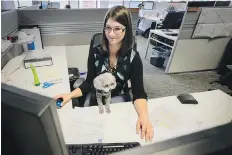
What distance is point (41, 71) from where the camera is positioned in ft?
4.39

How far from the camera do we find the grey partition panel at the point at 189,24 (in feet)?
7.77

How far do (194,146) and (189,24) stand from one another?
8.61 ft

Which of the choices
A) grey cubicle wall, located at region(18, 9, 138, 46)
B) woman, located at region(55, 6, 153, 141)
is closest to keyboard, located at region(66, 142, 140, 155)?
woman, located at region(55, 6, 153, 141)

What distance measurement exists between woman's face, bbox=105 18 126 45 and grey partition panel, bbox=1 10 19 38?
90cm

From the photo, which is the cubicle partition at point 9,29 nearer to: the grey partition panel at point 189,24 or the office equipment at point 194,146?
the office equipment at point 194,146

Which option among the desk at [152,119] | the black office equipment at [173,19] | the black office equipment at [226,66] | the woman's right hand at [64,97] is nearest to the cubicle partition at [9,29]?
the woman's right hand at [64,97]

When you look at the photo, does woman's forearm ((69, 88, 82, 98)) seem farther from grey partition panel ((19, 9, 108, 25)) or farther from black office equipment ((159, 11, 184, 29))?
black office equipment ((159, 11, 184, 29))

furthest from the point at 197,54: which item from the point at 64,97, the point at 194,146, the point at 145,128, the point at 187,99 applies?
the point at 194,146

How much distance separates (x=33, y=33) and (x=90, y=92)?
1.03 m

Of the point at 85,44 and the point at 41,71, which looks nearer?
the point at 41,71

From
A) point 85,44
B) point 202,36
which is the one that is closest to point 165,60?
point 202,36

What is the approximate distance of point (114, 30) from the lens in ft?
3.40

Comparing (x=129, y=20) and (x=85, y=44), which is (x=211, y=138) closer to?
(x=129, y=20)

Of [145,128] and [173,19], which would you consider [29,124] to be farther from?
[173,19]
